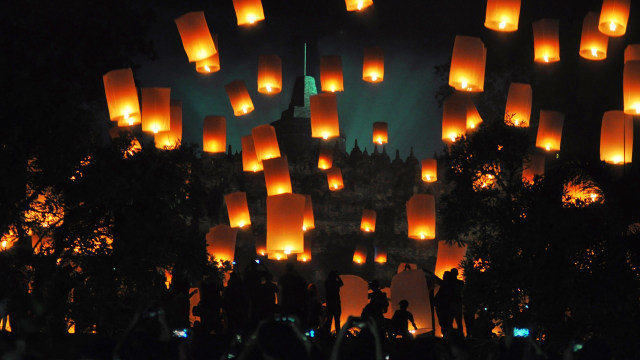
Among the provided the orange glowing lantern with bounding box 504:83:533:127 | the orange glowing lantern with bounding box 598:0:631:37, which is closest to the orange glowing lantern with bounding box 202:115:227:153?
the orange glowing lantern with bounding box 504:83:533:127

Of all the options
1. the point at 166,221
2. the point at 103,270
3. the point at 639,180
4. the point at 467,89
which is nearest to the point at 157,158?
the point at 166,221

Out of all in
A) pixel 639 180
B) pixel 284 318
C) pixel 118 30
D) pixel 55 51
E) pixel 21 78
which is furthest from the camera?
pixel 118 30

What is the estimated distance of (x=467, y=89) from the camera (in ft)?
44.4

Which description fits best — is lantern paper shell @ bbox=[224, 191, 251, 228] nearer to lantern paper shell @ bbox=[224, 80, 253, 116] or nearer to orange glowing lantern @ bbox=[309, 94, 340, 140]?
lantern paper shell @ bbox=[224, 80, 253, 116]

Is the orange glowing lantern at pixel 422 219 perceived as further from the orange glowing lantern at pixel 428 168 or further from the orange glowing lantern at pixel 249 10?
the orange glowing lantern at pixel 428 168

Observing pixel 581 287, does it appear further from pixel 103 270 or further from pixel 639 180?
pixel 103 270

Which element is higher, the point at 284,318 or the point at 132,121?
the point at 132,121

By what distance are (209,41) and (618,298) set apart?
7.59m

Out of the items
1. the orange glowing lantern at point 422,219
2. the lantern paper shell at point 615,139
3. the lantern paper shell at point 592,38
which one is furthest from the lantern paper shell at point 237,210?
the lantern paper shell at point 592,38

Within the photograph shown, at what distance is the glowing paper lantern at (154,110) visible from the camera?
14.5m

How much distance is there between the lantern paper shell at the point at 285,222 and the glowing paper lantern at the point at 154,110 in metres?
2.48

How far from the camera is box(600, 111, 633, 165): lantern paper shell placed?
13.7 m

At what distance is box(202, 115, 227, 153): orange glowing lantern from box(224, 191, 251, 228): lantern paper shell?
212cm

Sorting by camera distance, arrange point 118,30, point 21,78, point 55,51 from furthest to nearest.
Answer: point 118,30 → point 55,51 → point 21,78
